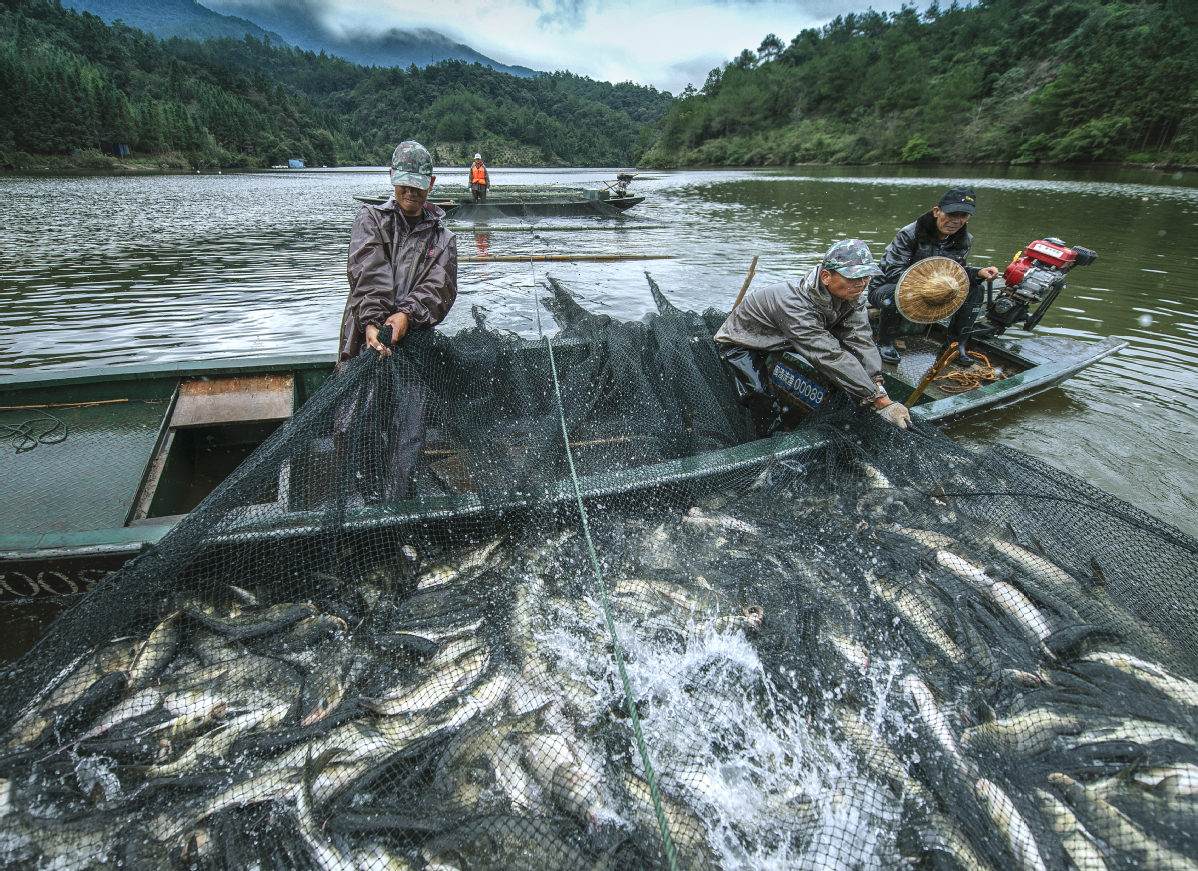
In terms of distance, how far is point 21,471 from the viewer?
3926mm

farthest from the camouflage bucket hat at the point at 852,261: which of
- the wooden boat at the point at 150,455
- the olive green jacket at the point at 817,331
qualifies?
the wooden boat at the point at 150,455

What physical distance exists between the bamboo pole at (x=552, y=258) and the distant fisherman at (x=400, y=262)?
8.54 m

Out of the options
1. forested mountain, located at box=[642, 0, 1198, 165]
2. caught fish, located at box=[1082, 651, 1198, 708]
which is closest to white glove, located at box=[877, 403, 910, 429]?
caught fish, located at box=[1082, 651, 1198, 708]

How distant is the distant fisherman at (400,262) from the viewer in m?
3.77

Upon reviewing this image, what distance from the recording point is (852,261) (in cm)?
392

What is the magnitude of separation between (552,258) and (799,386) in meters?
9.64

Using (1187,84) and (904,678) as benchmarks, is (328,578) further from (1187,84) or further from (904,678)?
(1187,84)

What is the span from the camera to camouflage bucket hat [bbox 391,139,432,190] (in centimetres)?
370

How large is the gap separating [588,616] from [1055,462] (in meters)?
5.49

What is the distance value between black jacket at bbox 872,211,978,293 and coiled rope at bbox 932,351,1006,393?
1030 mm

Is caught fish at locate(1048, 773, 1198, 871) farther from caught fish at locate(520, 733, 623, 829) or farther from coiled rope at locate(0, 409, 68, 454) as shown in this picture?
coiled rope at locate(0, 409, 68, 454)

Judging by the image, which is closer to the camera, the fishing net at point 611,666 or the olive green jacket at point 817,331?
the fishing net at point 611,666

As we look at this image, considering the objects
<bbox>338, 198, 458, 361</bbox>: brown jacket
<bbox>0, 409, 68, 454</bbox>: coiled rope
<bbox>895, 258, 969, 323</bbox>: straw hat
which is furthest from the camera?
<bbox>895, 258, 969, 323</bbox>: straw hat

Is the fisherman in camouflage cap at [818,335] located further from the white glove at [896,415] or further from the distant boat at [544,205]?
the distant boat at [544,205]
